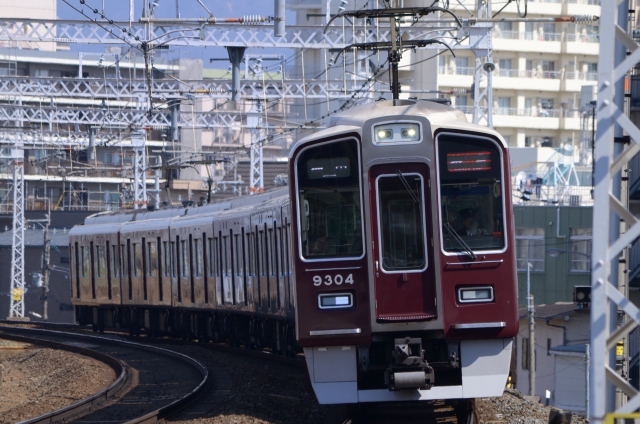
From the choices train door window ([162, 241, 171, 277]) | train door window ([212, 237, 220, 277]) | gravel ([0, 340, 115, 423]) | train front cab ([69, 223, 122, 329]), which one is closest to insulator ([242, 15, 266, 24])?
train door window ([212, 237, 220, 277])

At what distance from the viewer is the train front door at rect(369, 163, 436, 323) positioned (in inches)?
336

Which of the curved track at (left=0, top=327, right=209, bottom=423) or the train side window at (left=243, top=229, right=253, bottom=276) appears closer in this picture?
the curved track at (left=0, top=327, right=209, bottom=423)

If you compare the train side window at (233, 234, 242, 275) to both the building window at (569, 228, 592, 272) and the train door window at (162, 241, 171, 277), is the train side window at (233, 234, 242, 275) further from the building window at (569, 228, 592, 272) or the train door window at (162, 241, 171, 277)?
the building window at (569, 228, 592, 272)

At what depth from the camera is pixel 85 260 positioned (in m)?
26.2

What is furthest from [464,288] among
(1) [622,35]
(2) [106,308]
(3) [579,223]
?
(3) [579,223]

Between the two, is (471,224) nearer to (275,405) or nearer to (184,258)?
(275,405)

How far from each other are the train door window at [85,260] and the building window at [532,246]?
52.6ft

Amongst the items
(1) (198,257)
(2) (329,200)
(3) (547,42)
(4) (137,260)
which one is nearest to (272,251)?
(1) (198,257)

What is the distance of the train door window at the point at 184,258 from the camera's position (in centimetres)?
2039

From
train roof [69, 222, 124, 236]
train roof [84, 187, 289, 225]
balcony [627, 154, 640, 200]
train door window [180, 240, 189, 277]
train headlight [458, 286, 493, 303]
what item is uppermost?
balcony [627, 154, 640, 200]

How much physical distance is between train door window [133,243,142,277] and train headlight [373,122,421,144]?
1470cm

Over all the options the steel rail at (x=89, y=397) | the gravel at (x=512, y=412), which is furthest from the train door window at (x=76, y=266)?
the gravel at (x=512, y=412)

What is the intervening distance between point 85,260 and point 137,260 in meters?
3.61

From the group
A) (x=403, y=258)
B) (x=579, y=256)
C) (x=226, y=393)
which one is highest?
(x=403, y=258)
